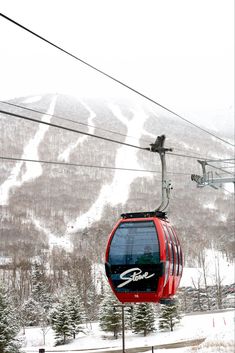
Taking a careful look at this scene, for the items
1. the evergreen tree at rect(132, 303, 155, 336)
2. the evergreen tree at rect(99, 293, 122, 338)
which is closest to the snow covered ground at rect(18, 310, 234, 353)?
the evergreen tree at rect(132, 303, 155, 336)

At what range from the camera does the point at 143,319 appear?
Result: 1543 inches

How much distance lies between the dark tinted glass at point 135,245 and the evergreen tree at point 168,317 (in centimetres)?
3004

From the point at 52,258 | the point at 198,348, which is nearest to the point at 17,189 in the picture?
the point at 52,258

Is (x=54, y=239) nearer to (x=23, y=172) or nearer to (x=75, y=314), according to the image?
(x=23, y=172)

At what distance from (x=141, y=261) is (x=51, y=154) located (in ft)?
561

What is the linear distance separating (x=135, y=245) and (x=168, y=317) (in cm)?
3060

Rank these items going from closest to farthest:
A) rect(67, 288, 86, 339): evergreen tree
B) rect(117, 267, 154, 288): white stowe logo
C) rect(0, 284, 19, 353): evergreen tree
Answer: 1. rect(117, 267, 154, 288): white stowe logo
2. rect(0, 284, 19, 353): evergreen tree
3. rect(67, 288, 86, 339): evergreen tree

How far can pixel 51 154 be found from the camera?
18050 cm

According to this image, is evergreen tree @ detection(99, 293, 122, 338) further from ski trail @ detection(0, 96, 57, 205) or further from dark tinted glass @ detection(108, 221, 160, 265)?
ski trail @ detection(0, 96, 57, 205)

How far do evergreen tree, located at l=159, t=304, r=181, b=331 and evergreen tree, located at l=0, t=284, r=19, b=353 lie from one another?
13164 mm

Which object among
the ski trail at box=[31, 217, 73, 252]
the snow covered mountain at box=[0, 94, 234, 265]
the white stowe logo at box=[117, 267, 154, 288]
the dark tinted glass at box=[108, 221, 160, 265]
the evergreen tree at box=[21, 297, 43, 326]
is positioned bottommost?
the evergreen tree at box=[21, 297, 43, 326]

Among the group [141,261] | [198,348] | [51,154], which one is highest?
[51,154]

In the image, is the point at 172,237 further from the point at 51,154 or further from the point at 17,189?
the point at 51,154

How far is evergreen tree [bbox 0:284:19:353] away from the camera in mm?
32312
